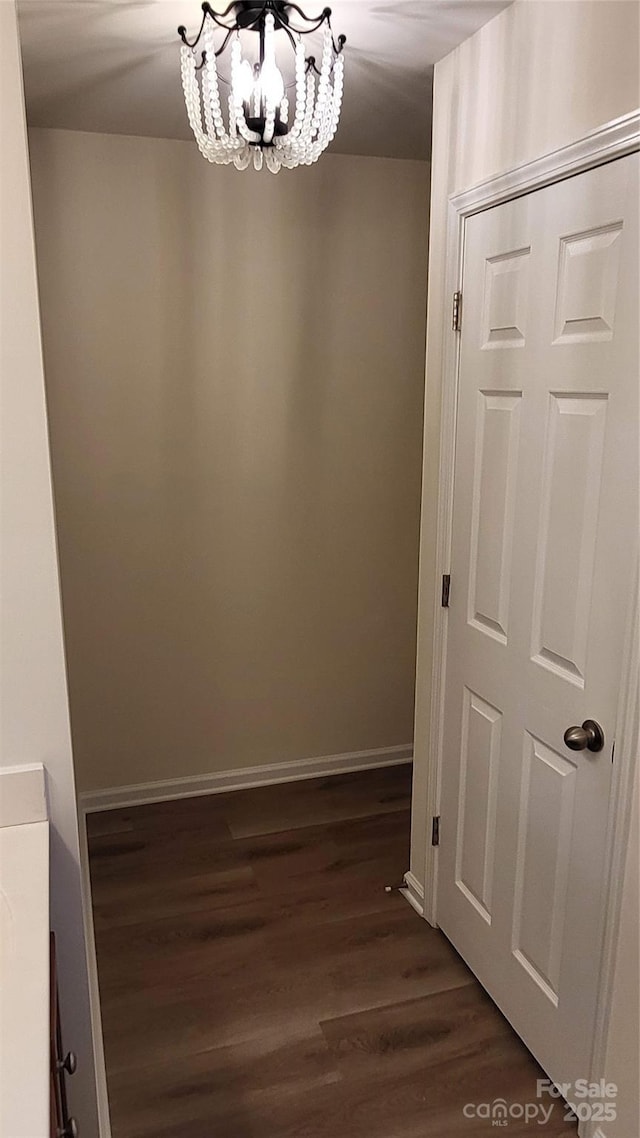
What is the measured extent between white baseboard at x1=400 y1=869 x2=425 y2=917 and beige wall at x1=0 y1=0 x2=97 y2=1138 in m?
1.22

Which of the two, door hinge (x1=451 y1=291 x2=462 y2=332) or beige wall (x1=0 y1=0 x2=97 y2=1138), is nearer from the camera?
beige wall (x1=0 y1=0 x2=97 y2=1138)

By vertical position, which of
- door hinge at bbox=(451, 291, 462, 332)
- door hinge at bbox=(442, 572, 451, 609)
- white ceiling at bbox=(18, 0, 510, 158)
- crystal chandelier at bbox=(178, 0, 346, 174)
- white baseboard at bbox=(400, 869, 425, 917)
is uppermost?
white ceiling at bbox=(18, 0, 510, 158)

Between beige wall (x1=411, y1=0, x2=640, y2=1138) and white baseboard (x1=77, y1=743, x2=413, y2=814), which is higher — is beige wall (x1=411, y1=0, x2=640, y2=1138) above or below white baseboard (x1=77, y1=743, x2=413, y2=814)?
above

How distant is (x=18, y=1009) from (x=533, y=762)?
4.06 ft

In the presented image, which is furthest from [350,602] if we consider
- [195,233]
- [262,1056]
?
[262,1056]

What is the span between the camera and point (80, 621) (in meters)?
3.07

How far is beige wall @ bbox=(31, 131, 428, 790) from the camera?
2.88 meters

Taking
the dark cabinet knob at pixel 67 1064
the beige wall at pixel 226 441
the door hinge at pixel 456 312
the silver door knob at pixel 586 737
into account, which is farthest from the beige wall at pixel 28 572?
the beige wall at pixel 226 441

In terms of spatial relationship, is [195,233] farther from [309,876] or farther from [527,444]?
[309,876]

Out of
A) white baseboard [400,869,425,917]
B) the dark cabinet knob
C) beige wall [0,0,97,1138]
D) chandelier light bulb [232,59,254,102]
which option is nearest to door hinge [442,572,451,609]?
white baseboard [400,869,425,917]

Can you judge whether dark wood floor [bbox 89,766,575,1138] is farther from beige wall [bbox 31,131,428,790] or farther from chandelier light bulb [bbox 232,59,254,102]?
chandelier light bulb [bbox 232,59,254,102]

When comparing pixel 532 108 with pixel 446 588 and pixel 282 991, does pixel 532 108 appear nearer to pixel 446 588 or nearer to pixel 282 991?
pixel 446 588

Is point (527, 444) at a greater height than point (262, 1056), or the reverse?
point (527, 444)

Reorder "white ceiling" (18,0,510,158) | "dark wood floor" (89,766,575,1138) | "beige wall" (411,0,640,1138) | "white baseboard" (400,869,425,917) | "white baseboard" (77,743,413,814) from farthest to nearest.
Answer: "white baseboard" (77,743,413,814), "white baseboard" (400,869,425,917), "dark wood floor" (89,766,575,1138), "white ceiling" (18,0,510,158), "beige wall" (411,0,640,1138)
